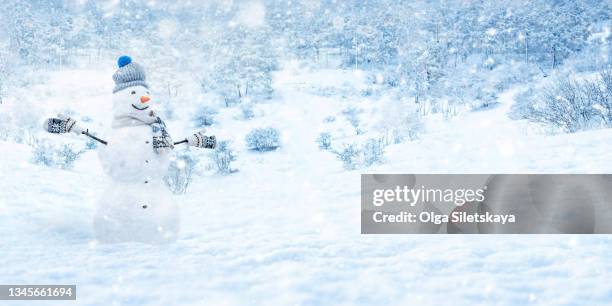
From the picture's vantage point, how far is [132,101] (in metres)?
3.07

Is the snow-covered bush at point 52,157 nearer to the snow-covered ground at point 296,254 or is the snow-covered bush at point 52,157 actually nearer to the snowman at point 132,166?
the snow-covered ground at point 296,254

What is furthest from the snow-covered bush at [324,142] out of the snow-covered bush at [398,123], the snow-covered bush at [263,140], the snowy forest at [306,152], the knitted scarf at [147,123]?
the knitted scarf at [147,123]

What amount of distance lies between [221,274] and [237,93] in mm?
17488

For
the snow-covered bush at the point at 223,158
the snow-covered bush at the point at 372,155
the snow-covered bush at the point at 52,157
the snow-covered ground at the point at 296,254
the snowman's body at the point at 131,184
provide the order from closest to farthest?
1. the snow-covered ground at the point at 296,254
2. the snowman's body at the point at 131,184
3. the snow-covered bush at the point at 52,157
4. the snow-covered bush at the point at 372,155
5. the snow-covered bush at the point at 223,158

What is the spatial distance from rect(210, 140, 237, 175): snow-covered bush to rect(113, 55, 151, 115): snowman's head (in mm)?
5572

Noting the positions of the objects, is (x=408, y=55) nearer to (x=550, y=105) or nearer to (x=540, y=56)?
(x=540, y=56)

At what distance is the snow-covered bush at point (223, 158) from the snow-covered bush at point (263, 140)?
42.7 inches

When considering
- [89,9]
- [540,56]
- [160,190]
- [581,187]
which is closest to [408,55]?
[540,56]

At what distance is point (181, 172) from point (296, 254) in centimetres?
505

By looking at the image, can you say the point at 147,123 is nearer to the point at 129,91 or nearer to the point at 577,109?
the point at 129,91

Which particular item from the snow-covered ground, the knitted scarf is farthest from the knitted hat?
the snow-covered ground

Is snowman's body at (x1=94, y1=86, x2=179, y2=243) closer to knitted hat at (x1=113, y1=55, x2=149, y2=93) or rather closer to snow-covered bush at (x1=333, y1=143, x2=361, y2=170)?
knitted hat at (x1=113, y1=55, x2=149, y2=93)

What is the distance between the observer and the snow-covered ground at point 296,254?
2367 millimetres

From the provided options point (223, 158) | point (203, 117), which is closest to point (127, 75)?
point (223, 158)
